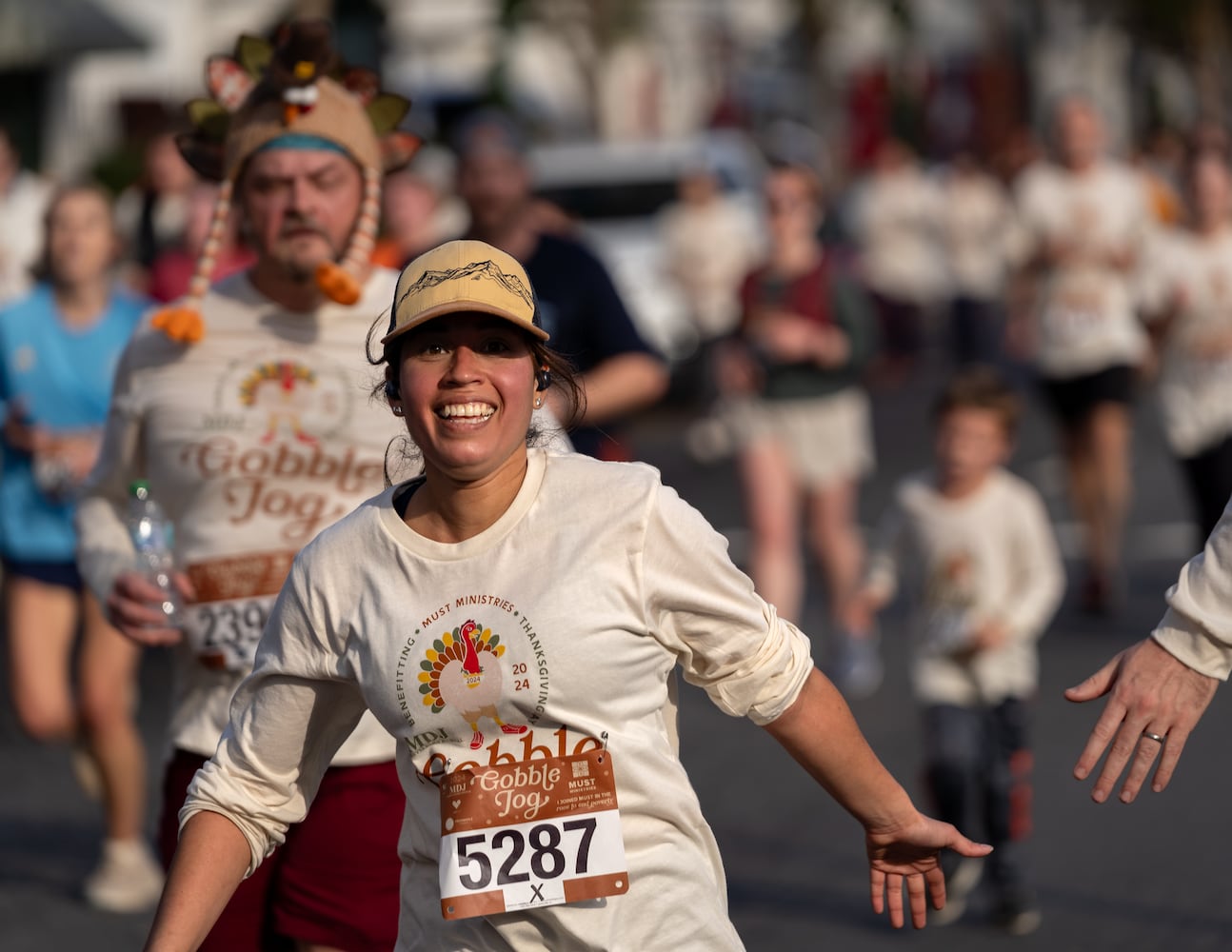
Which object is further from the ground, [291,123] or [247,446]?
[291,123]

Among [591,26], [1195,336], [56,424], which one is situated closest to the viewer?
[56,424]

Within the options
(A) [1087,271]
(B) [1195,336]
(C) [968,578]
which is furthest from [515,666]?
(A) [1087,271]

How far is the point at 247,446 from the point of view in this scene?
4516mm

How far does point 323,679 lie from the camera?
342 cm

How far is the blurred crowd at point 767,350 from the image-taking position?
706cm

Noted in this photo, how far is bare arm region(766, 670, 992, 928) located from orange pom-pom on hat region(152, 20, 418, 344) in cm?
154

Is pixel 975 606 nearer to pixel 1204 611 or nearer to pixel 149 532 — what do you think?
pixel 149 532

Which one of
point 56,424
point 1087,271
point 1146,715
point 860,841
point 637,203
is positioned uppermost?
point 637,203

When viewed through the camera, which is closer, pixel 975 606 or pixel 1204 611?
pixel 1204 611

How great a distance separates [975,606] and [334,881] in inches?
124

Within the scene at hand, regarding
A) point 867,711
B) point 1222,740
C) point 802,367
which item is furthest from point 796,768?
point 802,367

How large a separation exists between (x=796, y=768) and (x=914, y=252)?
15.6 meters

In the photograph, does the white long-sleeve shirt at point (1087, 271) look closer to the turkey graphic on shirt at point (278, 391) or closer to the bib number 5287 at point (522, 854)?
the turkey graphic on shirt at point (278, 391)

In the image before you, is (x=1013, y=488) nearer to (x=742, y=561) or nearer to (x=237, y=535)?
(x=237, y=535)
